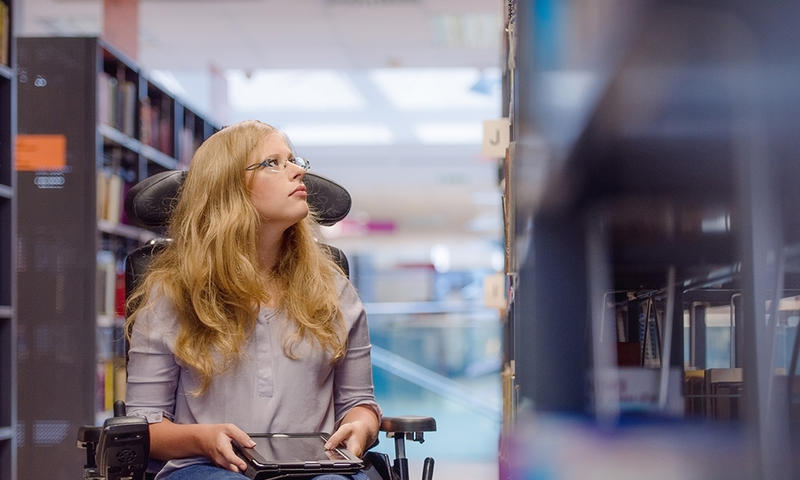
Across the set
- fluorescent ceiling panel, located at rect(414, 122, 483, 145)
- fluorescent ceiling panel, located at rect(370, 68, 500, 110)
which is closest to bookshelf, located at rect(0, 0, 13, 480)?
fluorescent ceiling panel, located at rect(370, 68, 500, 110)

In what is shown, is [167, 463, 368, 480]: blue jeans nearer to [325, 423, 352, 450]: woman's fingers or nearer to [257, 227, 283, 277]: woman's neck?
[325, 423, 352, 450]: woman's fingers

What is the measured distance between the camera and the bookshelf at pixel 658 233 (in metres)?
0.85

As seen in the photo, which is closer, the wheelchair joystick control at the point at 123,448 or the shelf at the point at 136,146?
the wheelchair joystick control at the point at 123,448

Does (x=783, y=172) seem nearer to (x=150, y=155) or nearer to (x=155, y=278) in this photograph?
(x=155, y=278)

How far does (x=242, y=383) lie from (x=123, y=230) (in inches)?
125

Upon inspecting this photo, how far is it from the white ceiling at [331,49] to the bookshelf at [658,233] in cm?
311

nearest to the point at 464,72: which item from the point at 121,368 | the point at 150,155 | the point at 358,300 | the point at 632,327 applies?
the point at 150,155

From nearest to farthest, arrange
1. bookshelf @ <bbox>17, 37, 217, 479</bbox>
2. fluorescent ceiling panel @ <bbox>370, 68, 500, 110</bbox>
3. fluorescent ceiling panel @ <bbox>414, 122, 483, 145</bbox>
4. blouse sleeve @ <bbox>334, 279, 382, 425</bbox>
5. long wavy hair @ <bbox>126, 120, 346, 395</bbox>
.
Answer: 1. long wavy hair @ <bbox>126, 120, 346, 395</bbox>
2. blouse sleeve @ <bbox>334, 279, 382, 425</bbox>
3. bookshelf @ <bbox>17, 37, 217, 479</bbox>
4. fluorescent ceiling panel @ <bbox>370, 68, 500, 110</bbox>
5. fluorescent ceiling panel @ <bbox>414, 122, 483, 145</bbox>

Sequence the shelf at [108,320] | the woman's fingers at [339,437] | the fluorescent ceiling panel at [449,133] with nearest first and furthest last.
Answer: the woman's fingers at [339,437] → the shelf at [108,320] → the fluorescent ceiling panel at [449,133]

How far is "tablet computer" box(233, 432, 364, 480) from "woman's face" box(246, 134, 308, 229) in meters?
0.46

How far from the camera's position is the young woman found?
6.39 ft

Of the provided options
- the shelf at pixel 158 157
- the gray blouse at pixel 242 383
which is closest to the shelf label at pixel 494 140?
the gray blouse at pixel 242 383

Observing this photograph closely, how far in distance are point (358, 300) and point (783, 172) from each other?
143 centimetres

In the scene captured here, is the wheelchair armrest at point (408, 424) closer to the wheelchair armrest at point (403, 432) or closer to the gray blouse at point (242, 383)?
the wheelchair armrest at point (403, 432)
